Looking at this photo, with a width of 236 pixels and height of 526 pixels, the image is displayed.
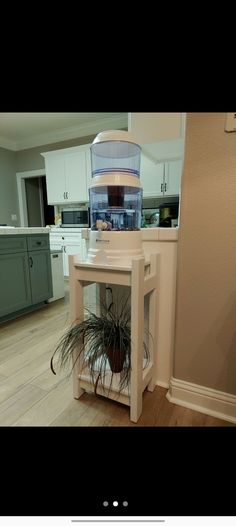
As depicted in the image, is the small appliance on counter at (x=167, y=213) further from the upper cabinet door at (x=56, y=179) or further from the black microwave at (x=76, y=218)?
the upper cabinet door at (x=56, y=179)

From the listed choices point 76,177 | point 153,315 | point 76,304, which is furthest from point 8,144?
point 153,315

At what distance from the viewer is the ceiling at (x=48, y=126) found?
122 inches

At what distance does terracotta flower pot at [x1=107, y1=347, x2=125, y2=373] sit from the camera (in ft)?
3.53

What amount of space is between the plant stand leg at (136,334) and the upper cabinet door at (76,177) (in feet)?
9.17

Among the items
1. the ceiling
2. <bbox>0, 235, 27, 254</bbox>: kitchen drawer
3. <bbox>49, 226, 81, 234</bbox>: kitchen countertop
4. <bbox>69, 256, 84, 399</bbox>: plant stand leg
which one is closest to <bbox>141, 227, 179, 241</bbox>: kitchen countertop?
<bbox>69, 256, 84, 399</bbox>: plant stand leg

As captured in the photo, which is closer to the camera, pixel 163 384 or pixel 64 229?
pixel 163 384

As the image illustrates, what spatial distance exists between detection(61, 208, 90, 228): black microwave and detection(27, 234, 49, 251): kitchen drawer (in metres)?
0.99

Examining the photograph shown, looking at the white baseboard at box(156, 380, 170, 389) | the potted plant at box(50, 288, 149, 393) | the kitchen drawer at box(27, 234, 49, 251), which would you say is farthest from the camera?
the kitchen drawer at box(27, 234, 49, 251)

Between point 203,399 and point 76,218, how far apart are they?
2885mm

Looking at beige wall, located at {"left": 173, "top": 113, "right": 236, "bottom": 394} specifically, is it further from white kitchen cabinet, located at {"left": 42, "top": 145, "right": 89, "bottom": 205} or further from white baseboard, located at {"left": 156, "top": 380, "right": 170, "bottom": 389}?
white kitchen cabinet, located at {"left": 42, "top": 145, "right": 89, "bottom": 205}

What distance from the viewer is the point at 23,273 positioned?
2248mm

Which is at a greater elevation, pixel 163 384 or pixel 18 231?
pixel 18 231

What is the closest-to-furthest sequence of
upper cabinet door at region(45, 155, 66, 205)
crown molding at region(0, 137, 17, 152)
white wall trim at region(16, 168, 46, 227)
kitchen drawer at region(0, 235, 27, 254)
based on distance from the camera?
kitchen drawer at region(0, 235, 27, 254), upper cabinet door at region(45, 155, 66, 205), crown molding at region(0, 137, 17, 152), white wall trim at region(16, 168, 46, 227)

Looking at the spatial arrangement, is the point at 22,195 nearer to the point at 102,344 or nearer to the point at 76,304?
the point at 76,304
